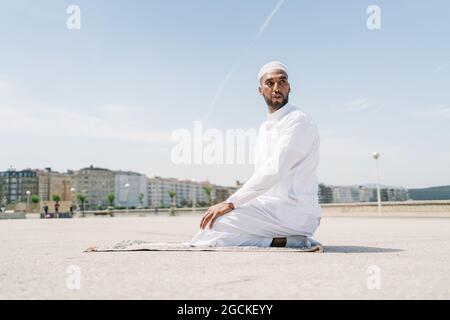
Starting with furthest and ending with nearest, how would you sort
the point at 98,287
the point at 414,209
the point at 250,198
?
the point at 414,209, the point at 250,198, the point at 98,287

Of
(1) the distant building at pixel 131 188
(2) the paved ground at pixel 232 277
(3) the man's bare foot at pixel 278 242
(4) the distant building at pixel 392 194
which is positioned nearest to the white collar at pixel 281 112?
(3) the man's bare foot at pixel 278 242

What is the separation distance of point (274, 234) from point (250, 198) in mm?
524

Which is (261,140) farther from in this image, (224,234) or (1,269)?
(1,269)

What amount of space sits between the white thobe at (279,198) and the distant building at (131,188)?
595 feet

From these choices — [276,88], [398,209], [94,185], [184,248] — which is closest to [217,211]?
[184,248]

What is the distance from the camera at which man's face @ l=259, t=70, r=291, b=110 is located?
A: 5.43m

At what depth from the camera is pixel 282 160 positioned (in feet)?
16.3

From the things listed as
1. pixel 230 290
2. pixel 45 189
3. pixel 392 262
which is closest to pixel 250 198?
pixel 392 262

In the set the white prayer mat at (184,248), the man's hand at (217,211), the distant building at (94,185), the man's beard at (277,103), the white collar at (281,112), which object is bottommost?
the white prayer mat at (184,248)

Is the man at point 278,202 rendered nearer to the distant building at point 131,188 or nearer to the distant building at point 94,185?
the distant building at point 94,185

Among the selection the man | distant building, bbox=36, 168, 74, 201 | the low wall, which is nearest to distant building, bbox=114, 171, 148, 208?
distant building, bbox=36, 168, 74, 201

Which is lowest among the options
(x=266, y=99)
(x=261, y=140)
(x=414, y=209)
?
(x=414, y=209)

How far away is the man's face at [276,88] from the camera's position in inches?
214
